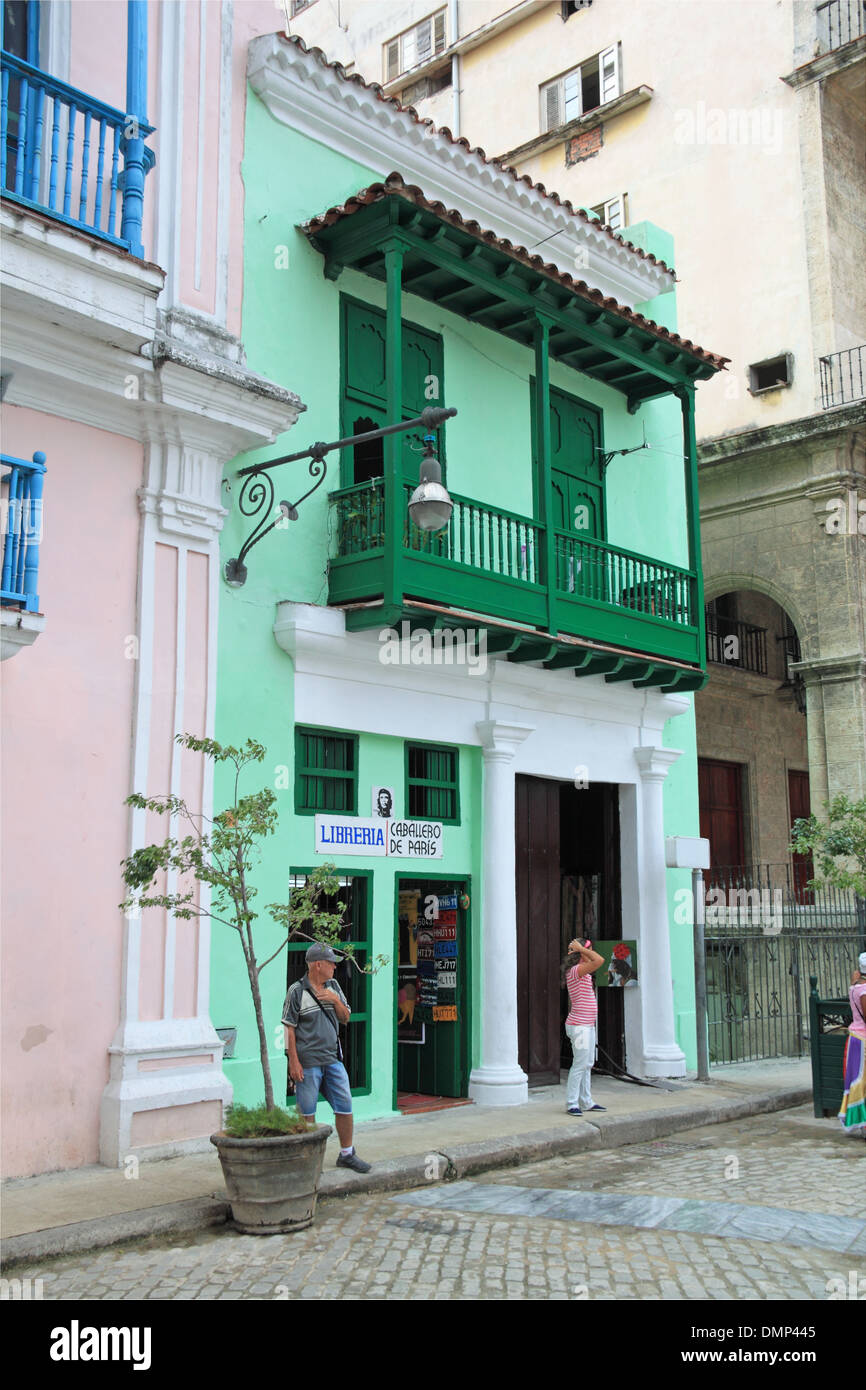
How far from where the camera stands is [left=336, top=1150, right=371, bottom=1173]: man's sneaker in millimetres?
8125

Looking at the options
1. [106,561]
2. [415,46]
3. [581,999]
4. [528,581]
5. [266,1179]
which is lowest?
[266,1179]

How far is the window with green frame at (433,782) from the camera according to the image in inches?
451

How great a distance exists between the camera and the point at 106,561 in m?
8.94

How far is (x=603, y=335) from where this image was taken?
43.2 ft

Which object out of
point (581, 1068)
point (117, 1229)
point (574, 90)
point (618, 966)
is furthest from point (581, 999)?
point (574, 90)

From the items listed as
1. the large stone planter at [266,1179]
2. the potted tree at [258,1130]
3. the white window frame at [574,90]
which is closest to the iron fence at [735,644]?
the white window frame at [574,90]

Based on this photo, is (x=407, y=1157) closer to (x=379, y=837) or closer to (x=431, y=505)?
(x=379, y=837)

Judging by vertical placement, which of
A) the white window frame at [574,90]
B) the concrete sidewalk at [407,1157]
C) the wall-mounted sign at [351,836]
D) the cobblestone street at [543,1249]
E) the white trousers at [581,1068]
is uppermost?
the white window frame at [574,90]

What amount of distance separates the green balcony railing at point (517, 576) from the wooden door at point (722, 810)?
29.5 feet

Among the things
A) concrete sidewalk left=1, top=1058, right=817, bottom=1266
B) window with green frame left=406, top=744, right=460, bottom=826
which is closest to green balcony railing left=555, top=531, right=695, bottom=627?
window with green frame left=406, top=744, right=460, bottom=826

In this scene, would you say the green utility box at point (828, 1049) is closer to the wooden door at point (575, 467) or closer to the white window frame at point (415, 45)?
the wooden door at point (575, 467)

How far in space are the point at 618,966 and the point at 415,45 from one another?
21059 millimetres

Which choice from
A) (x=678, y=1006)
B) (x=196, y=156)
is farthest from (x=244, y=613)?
(x=678, y=1006)

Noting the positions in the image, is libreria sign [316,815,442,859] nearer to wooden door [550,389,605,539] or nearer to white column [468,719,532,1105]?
white column [468,719,532,1105]
